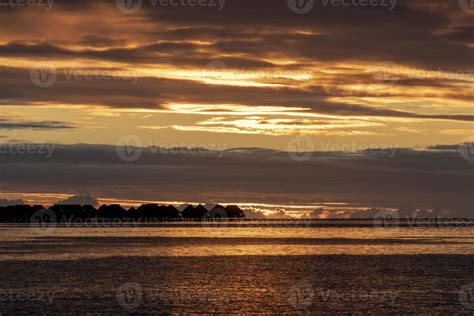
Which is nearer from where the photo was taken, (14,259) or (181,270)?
(181,270)

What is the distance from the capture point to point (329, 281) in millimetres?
87000

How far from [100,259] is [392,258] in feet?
153

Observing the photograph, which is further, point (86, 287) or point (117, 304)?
point (86, 287)

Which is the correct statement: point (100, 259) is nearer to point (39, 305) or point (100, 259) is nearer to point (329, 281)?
point (329, 281)

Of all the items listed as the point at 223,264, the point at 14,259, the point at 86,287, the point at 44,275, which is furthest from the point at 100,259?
the point at 86,287

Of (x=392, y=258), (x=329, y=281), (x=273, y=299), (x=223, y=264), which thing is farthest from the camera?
(x=392, y=258)

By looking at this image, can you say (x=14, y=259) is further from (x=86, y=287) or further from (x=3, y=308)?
(x=3, y=308)

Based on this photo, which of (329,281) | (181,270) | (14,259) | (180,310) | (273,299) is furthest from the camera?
(14,259)

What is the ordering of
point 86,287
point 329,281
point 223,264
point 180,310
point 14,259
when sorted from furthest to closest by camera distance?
point 14,259 → point 223,264 → point 329,281 → point 86,287 → point 180,310

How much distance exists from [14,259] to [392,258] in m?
59.6

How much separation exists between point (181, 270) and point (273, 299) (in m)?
34.7

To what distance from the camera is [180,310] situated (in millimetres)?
61219

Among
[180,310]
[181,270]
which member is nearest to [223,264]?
[181,270]

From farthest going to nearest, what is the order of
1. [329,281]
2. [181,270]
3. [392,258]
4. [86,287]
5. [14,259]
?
[392,258] < [14,259] < [181,270] < [329,281] < [86,287]
